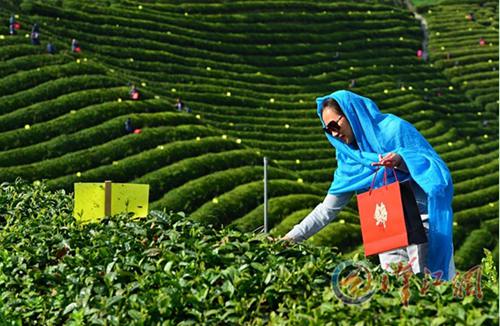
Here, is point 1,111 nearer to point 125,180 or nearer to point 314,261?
point 125,180

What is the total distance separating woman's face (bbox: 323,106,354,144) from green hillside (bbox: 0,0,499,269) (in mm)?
16069

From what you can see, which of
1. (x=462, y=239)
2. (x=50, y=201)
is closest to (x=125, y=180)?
(x=462, y=239)

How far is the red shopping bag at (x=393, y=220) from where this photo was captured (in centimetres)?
505

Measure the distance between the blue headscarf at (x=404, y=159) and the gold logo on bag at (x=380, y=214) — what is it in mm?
345

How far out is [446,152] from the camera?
3912 cm

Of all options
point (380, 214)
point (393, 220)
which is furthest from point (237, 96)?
point (393, 220)

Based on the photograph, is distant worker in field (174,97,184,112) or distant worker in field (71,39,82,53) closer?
distant worker in field (174,97,184,112)

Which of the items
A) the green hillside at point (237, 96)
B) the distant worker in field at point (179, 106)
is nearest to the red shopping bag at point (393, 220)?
the green hillside at point (237, 96)

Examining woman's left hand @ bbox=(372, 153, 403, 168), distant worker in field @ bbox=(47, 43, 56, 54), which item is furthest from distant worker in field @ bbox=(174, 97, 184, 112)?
woman's left hand @ bbox=(372, 153, 403, 168)

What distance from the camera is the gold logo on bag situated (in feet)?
17.0

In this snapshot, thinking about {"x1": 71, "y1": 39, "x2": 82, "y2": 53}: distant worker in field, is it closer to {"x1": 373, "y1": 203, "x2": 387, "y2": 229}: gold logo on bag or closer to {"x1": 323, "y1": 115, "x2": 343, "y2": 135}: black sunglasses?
{"x1": 323, "y1": 115, "x2": 343, "y2": 135}: black sunglasses

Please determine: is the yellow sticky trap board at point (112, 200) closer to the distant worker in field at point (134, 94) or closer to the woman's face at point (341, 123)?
the woman's face at point (341, 123)

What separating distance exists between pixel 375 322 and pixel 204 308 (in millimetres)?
983

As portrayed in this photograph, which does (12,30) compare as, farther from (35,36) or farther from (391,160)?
(391,160)
